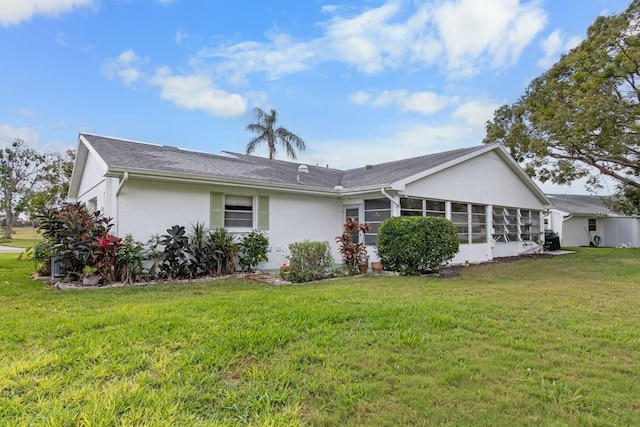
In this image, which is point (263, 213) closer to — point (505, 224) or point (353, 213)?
point (353, 213)

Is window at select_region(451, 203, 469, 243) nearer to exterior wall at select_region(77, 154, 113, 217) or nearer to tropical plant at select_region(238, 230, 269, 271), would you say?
tropical plant at select_region(238, 230, 269, 271)

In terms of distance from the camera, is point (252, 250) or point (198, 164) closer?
point (252, 250)

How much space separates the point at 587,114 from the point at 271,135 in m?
19.7

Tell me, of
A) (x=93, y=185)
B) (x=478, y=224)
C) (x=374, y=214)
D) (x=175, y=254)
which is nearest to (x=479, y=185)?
(x=478, y=224)

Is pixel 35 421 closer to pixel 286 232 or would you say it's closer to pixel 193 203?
pixel 193 203

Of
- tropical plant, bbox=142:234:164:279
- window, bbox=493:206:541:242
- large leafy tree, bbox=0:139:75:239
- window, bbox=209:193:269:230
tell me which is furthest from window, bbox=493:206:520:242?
large leafy tree, bbox=0:139:75:239

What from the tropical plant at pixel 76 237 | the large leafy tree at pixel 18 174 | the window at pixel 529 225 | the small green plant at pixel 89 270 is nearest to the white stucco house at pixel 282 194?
the tropical plant at pixel 76 237

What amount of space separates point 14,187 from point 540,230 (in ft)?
138

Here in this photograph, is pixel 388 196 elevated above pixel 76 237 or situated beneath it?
elevated above

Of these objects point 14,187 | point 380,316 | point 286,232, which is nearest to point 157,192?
point 286,232

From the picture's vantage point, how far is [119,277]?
7938 millimetres

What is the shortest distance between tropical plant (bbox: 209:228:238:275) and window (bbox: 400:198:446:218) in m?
5.24

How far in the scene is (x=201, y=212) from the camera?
30.9 feet

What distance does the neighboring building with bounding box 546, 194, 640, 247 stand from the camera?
2472 centimetres
